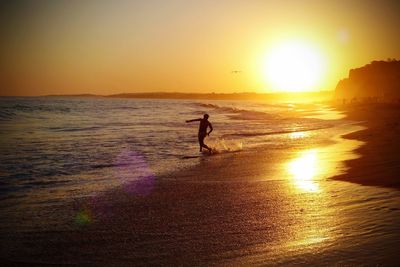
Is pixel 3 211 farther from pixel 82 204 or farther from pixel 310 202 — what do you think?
pixel 310 202

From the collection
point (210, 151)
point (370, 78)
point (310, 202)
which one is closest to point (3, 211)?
point (310, 202)

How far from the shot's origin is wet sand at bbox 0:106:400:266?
4980 mm

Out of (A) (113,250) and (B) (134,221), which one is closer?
(A) (113,250)

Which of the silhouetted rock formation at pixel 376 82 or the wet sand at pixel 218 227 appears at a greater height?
the silhouetted rock formation at pixel 376 82

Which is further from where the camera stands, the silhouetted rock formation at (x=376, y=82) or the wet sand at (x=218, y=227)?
the silhouetted rock formation at (x=376, y=82)

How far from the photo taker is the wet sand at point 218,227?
498 cm

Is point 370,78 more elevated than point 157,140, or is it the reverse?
point 370,78

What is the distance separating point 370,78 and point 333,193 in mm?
122686

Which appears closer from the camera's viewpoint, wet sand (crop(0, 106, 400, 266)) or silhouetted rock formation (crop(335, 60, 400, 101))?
wet sand (crop(0, 106, 400, 266))

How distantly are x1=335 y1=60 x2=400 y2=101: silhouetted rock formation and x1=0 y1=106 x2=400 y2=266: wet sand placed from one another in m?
81.6

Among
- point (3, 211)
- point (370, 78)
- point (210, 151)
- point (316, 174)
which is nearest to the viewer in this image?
point (3, 211)

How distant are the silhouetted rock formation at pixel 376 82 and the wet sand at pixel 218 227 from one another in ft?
268

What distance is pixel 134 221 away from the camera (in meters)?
6.73

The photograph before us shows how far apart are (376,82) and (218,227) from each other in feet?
388
